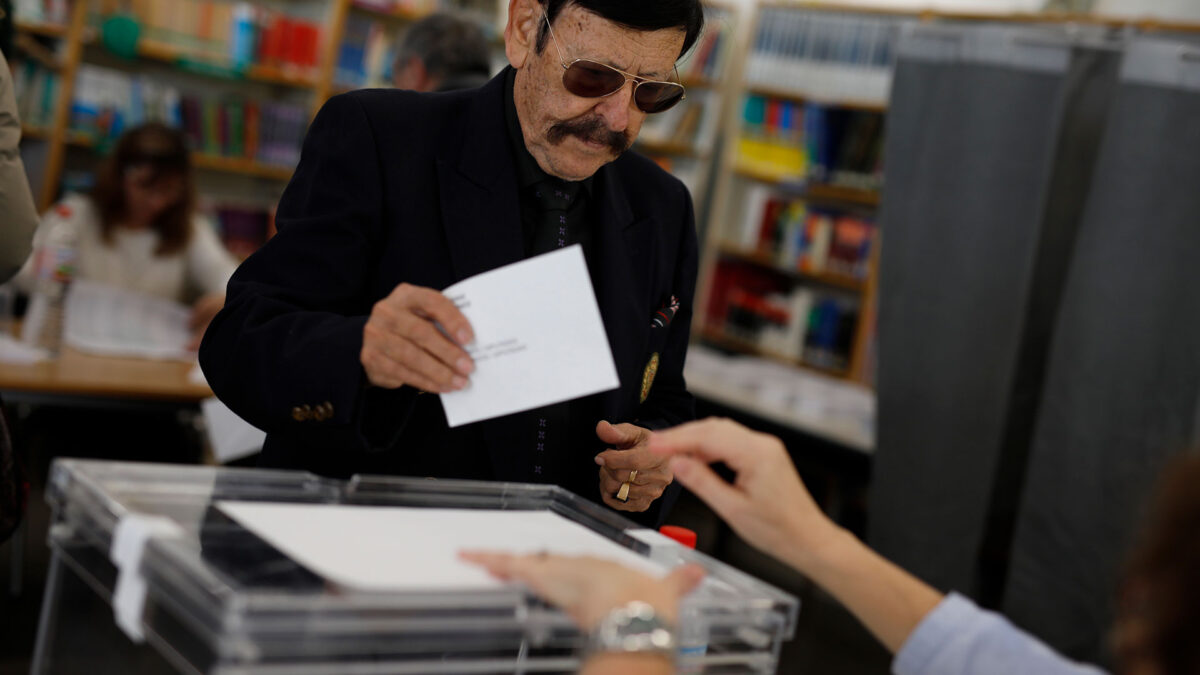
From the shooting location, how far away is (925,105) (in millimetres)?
3471

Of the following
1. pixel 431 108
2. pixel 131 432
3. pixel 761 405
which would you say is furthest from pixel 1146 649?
pixel 131 432

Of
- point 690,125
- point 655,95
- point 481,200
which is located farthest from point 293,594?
point 690,125

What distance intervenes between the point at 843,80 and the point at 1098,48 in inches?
94.7

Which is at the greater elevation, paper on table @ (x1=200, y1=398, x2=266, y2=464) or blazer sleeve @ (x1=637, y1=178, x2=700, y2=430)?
blazer sleeve @ (x1=637, y1=178, x2=700, y2=430)

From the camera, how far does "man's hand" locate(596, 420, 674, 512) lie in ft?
4.63

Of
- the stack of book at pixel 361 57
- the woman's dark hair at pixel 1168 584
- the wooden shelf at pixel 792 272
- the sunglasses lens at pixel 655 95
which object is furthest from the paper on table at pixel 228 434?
the wooden shelf at pixel 792 272

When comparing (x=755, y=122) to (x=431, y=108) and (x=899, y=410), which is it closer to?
(x=899, y=410)

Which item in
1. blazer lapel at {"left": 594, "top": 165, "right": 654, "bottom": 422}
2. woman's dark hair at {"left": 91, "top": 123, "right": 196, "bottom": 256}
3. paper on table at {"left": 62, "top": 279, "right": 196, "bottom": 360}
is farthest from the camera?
woman's dark hair at {"left": 91, "top": 123, "right": 196, "bottom": 256}

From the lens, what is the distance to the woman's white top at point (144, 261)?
403 cm

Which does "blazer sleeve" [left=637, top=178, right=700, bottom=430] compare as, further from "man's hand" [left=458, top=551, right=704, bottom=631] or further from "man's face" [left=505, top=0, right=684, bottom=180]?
"man's hand" [left=458, top=551, right=704, bottom=631]

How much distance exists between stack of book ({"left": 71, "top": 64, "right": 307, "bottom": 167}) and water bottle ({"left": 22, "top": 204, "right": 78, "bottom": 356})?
203 cm

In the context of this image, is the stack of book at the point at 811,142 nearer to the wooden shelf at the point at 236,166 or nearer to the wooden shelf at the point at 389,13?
the wooden shelf at the point at 389,13

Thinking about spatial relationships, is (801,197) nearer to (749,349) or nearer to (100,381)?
(749,349)

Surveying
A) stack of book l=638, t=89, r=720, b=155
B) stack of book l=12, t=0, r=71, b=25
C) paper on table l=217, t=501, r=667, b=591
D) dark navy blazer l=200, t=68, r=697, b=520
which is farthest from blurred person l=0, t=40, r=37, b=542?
stack of book l=638, t=89, r=720, b=155
